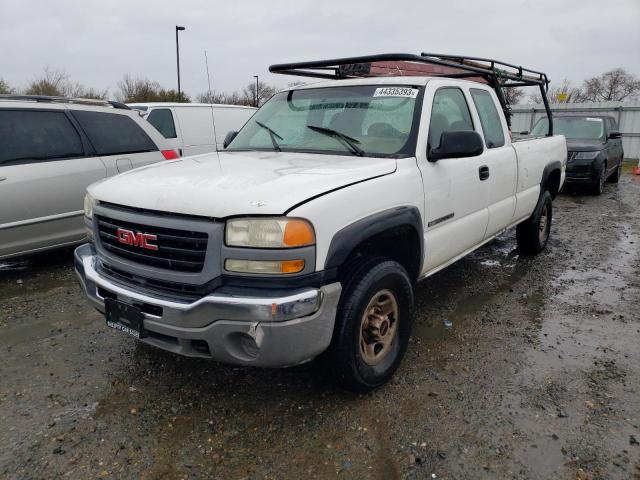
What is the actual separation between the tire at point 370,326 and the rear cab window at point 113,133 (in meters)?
3.78

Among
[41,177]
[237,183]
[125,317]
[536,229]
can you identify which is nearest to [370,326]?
[237,183]

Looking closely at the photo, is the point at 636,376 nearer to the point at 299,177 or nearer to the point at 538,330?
the point at 538,330

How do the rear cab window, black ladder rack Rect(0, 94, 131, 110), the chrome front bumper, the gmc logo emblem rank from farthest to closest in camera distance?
the rear cab window
black ladder rack Rect(0, 94, 131, 110)
the gmc logo emblem
the chrome front bumper

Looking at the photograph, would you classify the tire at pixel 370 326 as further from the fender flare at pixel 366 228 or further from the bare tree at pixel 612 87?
the bare tree at pixel 612 87

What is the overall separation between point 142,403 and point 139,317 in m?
0.64

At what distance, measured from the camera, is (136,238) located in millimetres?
2494

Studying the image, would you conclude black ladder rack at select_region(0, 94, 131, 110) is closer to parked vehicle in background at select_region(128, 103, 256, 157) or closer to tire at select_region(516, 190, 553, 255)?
parked vehicle in background at select_region(128, 103, 256, 157)

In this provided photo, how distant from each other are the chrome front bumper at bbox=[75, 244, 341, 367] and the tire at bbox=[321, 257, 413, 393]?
0.16 meters

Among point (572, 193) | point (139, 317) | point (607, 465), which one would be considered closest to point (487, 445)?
point (607, 465)

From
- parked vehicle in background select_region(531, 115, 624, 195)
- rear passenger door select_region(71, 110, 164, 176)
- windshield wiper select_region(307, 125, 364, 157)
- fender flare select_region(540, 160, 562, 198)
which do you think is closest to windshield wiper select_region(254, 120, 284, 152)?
windshield wiper select_region(307, 125, 364, 157)

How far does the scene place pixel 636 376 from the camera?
121 inches

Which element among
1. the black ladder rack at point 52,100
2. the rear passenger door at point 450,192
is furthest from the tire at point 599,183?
the black ladder rack at point 52,100

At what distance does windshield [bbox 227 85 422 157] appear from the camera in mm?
3197

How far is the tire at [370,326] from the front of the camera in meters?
2.52
